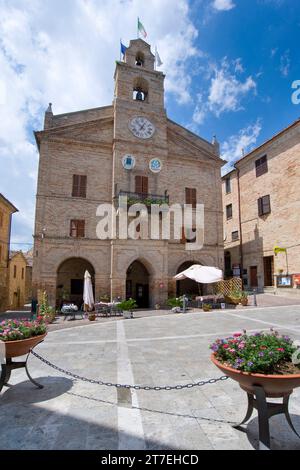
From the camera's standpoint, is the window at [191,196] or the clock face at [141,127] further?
the window at [191,196]

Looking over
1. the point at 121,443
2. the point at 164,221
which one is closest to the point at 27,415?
the point at 121,443

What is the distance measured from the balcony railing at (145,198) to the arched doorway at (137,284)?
232 inches

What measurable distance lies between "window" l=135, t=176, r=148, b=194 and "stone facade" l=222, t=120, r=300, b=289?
10.9 metres

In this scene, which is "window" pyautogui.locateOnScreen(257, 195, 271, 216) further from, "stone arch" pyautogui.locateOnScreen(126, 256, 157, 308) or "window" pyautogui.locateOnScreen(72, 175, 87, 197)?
"window" pyautogui.locateOnScreen(72, 175, 87, 197)

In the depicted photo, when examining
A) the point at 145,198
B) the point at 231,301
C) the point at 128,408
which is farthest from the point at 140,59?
the point at 128,408

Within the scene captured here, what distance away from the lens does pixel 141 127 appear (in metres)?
22.8

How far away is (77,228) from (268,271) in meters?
16.7

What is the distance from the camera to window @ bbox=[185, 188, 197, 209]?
77.4 ft

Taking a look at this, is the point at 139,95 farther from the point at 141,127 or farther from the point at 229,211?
the point at 229,211

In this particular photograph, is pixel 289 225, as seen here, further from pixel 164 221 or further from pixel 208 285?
pixel 164 221

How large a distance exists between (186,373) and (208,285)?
17.7m

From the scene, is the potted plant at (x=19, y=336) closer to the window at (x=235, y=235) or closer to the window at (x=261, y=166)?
the window at (x=261, y=166)

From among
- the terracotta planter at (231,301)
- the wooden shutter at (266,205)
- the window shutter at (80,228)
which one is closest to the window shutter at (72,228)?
the window shutter at (80,228)

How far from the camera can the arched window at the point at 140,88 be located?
78.3 feet
